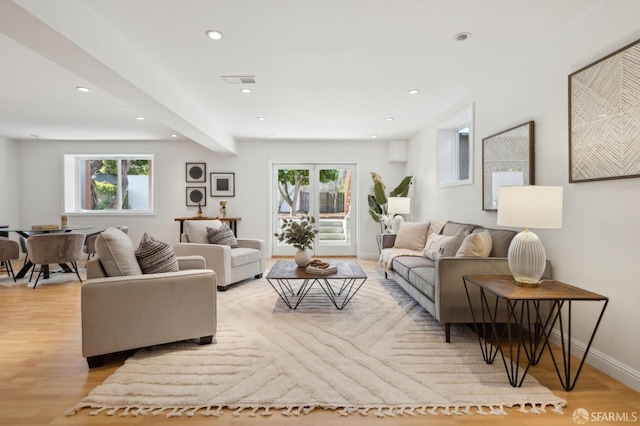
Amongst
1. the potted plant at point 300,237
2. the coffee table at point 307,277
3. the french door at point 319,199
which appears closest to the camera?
the coffee table at point 307,277

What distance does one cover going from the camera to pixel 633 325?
200 cm

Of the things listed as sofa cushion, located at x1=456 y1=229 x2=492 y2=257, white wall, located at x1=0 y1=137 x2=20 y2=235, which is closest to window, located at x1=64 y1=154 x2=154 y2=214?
Answer: white wall, located at x1=0 y1=137 x2=20 y2=235

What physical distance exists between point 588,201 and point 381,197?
398cm

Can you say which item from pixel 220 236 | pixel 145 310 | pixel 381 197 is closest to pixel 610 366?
pixel 145 310

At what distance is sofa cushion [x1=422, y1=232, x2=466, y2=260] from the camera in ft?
11.2

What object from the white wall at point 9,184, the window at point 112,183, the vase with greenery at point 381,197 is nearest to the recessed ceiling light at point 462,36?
the vase with greenery at point 381,197

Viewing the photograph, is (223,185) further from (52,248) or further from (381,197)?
(381,197)

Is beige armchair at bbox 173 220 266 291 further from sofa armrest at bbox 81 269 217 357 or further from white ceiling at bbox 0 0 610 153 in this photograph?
sofa armrest at bbox 81 269 217 357

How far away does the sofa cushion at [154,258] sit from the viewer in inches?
102

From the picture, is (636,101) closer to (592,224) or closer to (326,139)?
(592,224)

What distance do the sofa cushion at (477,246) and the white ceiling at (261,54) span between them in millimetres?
1592

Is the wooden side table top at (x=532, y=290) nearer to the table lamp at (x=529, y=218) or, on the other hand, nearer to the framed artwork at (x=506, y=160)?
the table lamp at (x=529, y=218)

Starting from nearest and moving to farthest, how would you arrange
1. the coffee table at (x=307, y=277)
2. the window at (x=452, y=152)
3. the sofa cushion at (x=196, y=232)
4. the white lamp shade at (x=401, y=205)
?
the coffee table at (x=307, y=277), the sofa cushion at (x=196, y=232), the window at (x=452, y=152), the white lamp shade at (x=401, y=205)

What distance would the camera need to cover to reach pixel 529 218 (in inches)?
82.5
